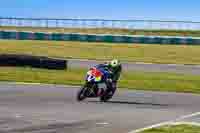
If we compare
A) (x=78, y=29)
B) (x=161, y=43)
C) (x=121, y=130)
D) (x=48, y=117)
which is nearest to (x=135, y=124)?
(x=121, y=130)

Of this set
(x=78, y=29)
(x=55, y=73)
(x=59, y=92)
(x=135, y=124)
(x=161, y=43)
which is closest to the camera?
(x=135, y=124)

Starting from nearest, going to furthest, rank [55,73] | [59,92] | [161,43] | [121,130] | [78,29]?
[121,130]
[59,92]
[55,73]
[161,43]
[78,29]

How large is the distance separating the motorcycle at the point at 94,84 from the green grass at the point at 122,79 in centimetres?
507

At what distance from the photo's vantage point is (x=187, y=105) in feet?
67.2

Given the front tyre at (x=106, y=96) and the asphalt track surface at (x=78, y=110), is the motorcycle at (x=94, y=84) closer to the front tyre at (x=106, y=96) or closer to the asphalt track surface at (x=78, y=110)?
the front tyre at (x=106, y=96)

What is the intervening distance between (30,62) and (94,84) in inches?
441

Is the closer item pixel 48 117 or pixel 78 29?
pixel 48 117

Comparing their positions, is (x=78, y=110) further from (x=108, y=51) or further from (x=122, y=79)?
(x=108, y=51)

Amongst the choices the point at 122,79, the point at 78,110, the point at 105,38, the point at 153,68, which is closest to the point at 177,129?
the point at 78,110

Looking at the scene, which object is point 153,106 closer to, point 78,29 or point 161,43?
point 161,43

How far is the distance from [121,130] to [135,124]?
1.16 m

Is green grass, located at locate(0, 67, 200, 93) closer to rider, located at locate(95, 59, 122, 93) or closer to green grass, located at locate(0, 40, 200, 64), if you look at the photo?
rider, located at locate(95, 59, 122, 93)

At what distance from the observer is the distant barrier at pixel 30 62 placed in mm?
30719

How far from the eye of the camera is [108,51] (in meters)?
53.6
